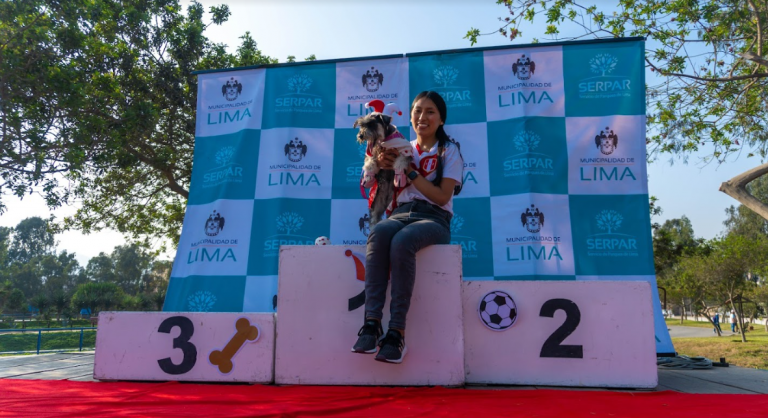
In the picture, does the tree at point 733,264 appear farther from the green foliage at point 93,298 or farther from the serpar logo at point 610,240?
the green foliage at point 93,298

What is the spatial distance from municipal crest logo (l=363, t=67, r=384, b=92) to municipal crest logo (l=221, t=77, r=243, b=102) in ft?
4.09

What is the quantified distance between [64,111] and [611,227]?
6444 mm

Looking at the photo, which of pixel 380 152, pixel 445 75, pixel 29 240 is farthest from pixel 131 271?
pixel 380 152

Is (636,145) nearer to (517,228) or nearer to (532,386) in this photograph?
(517,228)

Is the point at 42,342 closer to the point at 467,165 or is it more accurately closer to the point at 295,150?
the point at 295,150

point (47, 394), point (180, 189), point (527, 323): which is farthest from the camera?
point (180, 189)

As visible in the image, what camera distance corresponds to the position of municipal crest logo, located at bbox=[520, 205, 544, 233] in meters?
3.95

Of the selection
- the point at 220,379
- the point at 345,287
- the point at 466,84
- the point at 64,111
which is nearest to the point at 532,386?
the point at 345,287

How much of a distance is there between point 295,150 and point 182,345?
92.8 inches

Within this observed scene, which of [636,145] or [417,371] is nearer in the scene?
[417,371]

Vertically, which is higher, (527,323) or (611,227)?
(611,227)

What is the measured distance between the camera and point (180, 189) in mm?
8273

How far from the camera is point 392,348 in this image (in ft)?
6.25

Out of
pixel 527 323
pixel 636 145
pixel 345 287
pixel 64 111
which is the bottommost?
pixel 527 323
